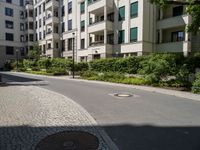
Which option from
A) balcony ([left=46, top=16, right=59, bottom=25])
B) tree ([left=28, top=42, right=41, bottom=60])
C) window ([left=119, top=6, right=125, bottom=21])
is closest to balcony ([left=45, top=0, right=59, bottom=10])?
balcony ([left=46, top=16, right=59, bottom=25])

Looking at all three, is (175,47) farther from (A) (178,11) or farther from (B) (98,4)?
(B) (98,4)

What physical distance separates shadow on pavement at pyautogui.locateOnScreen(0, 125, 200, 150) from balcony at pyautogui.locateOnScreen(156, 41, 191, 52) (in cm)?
2291

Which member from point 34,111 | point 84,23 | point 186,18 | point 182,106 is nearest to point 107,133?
point 34,111

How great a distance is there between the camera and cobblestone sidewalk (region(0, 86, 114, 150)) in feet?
19.8

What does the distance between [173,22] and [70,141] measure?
27167 millimetres

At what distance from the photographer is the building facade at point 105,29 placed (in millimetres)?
30578

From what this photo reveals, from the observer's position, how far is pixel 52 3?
4916 cm

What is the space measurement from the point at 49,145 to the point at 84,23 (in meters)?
37.6

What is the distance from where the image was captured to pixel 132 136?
6508 mm

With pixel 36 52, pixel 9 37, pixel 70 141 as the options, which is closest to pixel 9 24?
pixel 9 37

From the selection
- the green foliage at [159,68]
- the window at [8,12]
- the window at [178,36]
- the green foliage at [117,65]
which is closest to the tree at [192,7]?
the green foliage at [159,68]

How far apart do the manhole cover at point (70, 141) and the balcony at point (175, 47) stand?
24786 mm

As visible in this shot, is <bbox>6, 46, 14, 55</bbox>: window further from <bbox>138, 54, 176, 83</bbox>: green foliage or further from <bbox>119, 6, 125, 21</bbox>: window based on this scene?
<bbox>138, 54, 176, 83</bbox>: green foliage

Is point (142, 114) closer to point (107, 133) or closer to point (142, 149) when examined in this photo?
point (107, 133)
